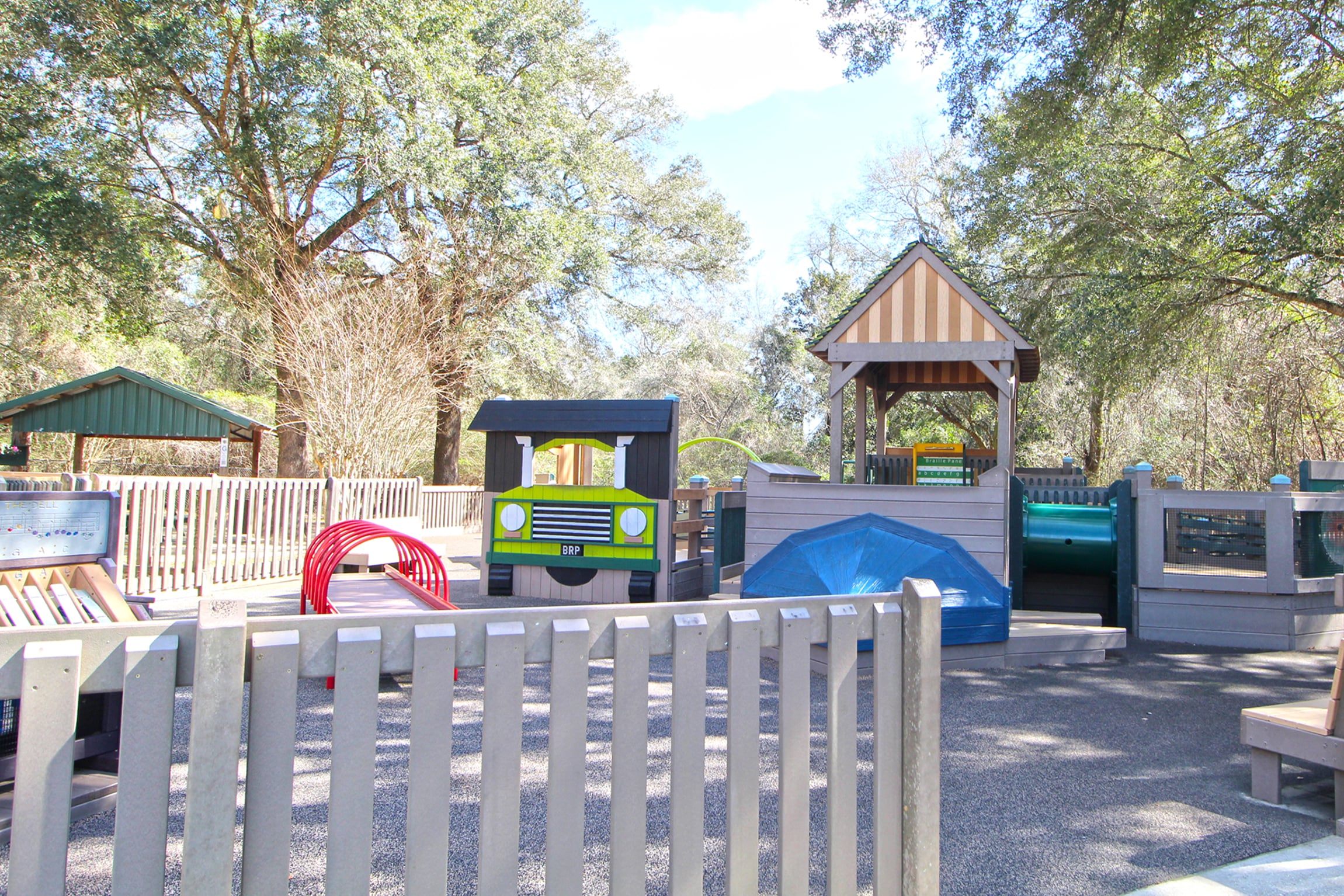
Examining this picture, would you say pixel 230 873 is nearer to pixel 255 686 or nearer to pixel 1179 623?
pixel 255 686

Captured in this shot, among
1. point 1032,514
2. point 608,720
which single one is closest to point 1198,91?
point 1032,514

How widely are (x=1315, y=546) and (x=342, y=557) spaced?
877 cm

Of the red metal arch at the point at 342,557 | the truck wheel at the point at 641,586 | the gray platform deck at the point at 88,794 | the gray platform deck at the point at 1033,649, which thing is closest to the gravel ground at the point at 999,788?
the gray platform deck at the point at 88,794

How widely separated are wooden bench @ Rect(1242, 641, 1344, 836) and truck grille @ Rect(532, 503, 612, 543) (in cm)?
700

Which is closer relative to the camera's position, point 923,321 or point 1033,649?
point 1033,649

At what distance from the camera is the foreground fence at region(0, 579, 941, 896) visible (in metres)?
1.68

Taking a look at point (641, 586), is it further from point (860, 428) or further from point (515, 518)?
point (860, 428)

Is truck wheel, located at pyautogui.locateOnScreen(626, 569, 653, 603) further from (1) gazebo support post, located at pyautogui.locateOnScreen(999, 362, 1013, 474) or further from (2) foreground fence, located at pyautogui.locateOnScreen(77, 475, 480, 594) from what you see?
(2) foreground fence, located at pyautogui.locateOnScreen(77, 475, 480, 594)

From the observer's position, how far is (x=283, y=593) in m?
10.4

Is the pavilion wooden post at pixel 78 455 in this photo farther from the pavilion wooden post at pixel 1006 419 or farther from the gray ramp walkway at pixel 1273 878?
the gray ramp walkway at pixel 1273 878

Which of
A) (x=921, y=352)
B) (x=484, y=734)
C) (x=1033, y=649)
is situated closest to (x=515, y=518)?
(x=921, y=352)

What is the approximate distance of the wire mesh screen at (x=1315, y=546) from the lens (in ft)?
26.5

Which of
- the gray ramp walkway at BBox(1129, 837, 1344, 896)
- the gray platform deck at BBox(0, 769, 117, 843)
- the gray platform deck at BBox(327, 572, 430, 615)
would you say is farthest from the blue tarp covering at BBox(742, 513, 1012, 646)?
the gray platform deck at BBox(0, 769, 117, 843)

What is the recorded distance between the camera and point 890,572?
6523mm
